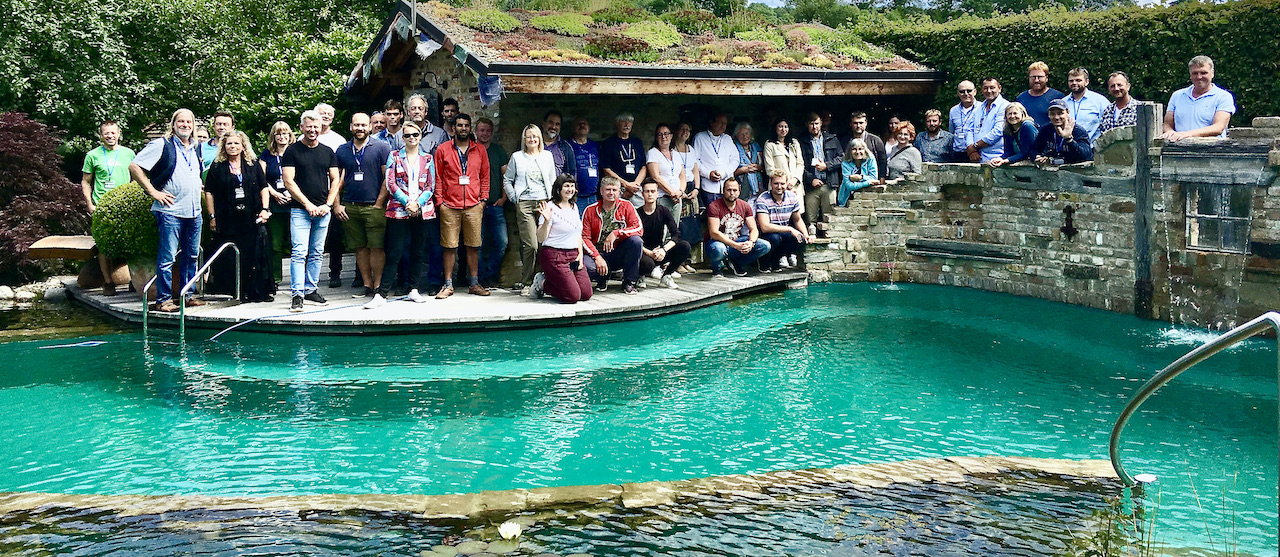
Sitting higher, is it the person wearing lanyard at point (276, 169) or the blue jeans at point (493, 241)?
the person wearing lanyard at point (276, 169)

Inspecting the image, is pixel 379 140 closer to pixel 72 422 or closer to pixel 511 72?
pixel 511 72

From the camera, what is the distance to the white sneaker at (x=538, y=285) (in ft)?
38.8

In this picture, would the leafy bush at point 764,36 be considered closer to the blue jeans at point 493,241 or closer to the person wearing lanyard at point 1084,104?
the person wearing lanyard at point 1084,104

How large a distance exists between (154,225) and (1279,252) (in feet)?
33.6

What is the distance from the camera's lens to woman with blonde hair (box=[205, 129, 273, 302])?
1118 centimetres

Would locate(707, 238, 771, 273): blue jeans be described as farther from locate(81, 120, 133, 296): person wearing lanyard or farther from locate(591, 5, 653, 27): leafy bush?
A: locate(81, 120, 133, 296): person wearing lanyard

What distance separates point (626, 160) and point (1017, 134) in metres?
4.24

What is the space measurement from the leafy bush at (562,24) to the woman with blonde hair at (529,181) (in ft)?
7.61

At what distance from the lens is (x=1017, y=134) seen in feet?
41.8

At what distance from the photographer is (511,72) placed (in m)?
12.2

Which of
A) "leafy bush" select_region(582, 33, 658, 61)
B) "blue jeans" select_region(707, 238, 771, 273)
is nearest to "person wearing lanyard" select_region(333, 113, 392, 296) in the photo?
"leafy bush" select_region(582, 33, 658, 61)

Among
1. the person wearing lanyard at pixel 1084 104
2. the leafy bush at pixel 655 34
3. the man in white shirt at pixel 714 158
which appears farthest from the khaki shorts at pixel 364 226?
the person wearing lanyard at pixel 1084 104

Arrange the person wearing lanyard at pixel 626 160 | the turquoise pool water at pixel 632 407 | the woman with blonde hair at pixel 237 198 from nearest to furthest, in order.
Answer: the turquoise pool water at pixel 632 407, the woman with blonde hair at pixel 237 198, the person wearing lanyard at pixel 626 160

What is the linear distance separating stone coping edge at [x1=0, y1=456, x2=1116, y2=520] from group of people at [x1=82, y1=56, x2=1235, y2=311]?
16.4 ft
